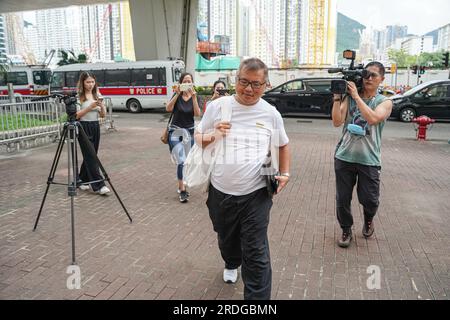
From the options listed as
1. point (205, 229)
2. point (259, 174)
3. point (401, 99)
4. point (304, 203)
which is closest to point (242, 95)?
point (259, 174)

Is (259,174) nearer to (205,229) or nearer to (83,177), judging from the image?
(205,229)

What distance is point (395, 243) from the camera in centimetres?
417

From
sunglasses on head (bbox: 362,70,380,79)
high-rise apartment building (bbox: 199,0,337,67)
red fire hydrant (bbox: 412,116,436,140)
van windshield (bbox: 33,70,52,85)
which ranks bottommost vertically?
red fire hydrant (bbox: 412,116,436,140)

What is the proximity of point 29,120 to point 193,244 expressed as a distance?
742 centimetres

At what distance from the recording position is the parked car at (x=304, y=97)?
16688 mm

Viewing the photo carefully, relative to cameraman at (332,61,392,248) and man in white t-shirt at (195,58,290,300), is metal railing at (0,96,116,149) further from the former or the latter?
man in white t-shirt at (195,58,290,300)

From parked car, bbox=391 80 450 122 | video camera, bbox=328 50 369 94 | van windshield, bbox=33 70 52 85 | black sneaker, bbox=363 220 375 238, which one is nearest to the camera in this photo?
video camera, bbox=328 50 369 94

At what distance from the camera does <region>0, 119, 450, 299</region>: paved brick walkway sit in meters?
3.22

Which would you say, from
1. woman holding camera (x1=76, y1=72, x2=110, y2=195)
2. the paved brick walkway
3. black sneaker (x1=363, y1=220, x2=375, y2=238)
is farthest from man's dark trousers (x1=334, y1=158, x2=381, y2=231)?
woman holding camera (x1=76, y1=72, x2=110, y2=195)

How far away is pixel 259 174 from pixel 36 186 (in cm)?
479

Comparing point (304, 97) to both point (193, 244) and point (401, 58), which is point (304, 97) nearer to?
point (193, 244)

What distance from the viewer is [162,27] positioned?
21.8 meters

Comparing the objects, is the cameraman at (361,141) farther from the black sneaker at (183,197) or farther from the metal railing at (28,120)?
the metal railing at (28,120)

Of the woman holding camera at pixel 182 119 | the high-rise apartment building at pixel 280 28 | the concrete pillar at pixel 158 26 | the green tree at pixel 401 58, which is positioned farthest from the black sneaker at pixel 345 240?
the green tree at pixel 401 58
